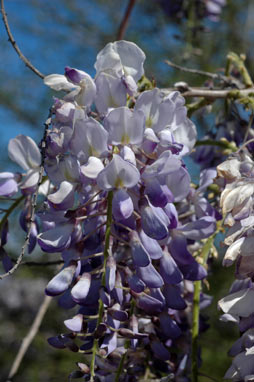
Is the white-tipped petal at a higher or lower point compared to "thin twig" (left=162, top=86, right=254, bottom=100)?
lower

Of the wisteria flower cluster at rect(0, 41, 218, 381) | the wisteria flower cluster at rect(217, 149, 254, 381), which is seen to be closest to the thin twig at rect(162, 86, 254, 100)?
the wisteria flower cluster at rect(0, 41, 218, 381)

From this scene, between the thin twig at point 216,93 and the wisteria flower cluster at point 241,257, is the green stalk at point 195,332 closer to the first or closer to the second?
the wisteria flower cluster at point 241,257

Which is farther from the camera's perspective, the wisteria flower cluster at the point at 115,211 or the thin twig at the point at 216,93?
the thin twig at the point at 216,93

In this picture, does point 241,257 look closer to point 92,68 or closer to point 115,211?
point 115,211

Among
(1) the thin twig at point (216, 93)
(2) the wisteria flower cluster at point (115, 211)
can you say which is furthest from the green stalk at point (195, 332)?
(1) the thin twig at point (216, 93)

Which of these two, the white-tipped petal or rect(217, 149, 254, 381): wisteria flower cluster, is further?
the white-tipped petal

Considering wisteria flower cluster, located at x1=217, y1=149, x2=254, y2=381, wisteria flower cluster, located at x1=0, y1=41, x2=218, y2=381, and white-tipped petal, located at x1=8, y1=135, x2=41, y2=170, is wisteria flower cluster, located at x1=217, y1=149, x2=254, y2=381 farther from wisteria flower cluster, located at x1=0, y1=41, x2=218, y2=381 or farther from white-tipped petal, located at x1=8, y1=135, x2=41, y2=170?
white-tipped petal, located at x1=8, y1=135, x2=41, y2=170

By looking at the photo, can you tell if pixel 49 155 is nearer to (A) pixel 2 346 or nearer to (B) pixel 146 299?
(B) pixel 146 299

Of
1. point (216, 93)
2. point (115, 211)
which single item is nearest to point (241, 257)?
point (115, 211)

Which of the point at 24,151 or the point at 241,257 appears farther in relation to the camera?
the point at 24,151
